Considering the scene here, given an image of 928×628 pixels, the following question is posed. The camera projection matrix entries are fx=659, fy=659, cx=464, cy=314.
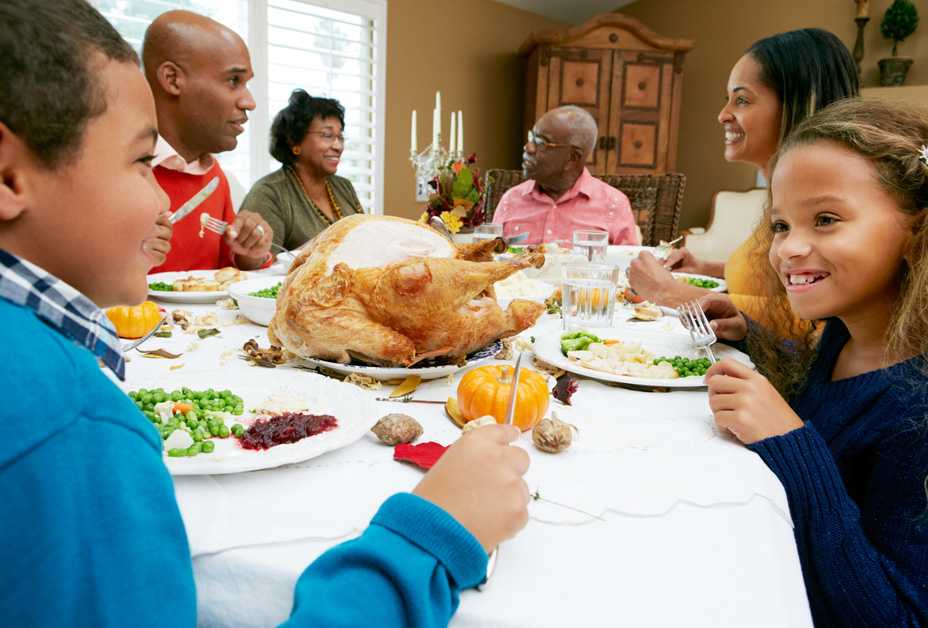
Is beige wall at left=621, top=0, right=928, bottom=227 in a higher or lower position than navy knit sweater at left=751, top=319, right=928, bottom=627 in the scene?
higher

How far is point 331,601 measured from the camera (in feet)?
1.79

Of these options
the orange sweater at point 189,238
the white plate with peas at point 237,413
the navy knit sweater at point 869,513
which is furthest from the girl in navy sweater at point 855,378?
the orange sweater at point 189,238

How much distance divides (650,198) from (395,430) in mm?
4326

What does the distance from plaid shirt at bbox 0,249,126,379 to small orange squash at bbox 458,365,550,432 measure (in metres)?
0.48

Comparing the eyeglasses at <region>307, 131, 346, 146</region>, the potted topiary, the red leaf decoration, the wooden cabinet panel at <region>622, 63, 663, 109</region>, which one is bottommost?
the red leaf decoration

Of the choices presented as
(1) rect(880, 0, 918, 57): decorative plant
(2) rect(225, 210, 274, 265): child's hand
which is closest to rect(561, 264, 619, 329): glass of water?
(2) rect(225, 210, 274, 265): child's hand

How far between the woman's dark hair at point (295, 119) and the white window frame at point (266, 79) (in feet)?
2.91

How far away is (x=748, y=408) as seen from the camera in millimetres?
923

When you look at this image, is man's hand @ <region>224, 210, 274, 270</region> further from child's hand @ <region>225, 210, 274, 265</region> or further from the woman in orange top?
the woman in orange top

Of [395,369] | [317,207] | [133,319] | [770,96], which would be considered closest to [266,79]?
[317,207]

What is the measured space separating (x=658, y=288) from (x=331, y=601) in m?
1.50

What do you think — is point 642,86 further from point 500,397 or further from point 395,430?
point 395,430

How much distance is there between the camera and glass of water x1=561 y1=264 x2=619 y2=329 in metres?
1.52

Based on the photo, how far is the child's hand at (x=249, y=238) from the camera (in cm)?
234
